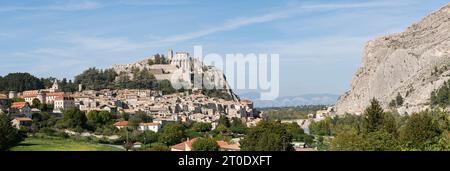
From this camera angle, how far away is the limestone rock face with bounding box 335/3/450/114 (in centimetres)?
7012

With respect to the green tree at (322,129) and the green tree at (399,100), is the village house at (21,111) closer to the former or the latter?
the green tree at (322,129)

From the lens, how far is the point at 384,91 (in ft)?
276

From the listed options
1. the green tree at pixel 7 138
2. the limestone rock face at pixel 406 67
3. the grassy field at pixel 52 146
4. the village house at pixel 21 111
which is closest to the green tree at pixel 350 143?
the grassy field at pixel 52 146

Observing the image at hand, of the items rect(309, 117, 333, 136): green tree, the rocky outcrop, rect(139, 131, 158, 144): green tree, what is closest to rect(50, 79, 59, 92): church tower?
the rocky outcrop

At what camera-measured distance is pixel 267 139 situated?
Answer: 83.4 ft

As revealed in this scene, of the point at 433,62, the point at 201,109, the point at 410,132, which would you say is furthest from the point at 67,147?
the point at 433,62

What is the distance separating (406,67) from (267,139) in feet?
203

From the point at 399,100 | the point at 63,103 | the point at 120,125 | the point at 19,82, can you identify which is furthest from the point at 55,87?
the point at 399,100

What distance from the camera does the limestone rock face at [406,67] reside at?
7012cm

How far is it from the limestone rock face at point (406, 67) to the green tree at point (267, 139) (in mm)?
39122

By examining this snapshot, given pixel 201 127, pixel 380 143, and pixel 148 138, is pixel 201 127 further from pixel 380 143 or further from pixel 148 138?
pixel 380 143

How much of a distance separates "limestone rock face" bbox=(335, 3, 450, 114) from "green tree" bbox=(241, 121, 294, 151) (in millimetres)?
39122
